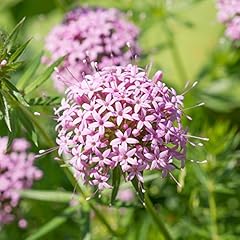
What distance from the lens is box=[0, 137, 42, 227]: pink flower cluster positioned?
2.84 m

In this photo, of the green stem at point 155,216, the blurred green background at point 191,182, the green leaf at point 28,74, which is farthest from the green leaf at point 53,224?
the green leaf at point 28,74

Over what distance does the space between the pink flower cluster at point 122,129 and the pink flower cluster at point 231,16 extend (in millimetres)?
1060

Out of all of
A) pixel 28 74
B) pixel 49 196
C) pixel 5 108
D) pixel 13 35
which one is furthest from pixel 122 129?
pixel 49 196

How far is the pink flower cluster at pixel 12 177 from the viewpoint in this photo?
2.84 metres

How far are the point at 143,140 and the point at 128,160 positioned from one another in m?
0.08

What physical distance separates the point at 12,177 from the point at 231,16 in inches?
47.9

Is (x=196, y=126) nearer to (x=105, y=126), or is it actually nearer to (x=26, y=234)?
(x=26, y=234)

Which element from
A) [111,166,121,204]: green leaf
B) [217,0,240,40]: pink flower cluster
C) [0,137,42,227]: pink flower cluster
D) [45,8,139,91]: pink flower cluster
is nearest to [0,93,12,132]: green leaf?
[111,166,121,204]: green leaf

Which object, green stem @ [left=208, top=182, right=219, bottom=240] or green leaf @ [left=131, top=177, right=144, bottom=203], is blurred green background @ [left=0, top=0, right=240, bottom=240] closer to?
green stem @ [left=208, top=182, right=219, bottom=240]

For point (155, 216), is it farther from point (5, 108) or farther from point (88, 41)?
point (88, 41)

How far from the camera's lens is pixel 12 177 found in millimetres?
2898

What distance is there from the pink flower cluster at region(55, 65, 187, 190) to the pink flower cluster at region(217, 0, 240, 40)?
1.06m

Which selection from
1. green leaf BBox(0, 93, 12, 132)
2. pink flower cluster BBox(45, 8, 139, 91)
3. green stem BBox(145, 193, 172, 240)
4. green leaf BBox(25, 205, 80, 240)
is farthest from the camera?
pink flower cluster BBox(45, 8, 139, 91)

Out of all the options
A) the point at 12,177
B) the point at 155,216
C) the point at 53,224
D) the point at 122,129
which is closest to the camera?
the point at 122,129
